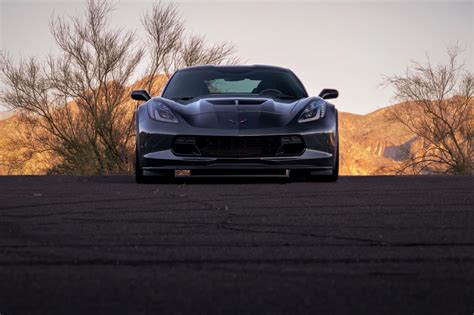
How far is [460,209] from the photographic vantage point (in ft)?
20.9

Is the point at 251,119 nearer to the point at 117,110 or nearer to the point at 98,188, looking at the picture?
the point at 98,188

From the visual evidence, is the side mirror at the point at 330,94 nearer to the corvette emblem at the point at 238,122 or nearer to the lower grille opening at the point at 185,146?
the corvette emblem at the point at 238,122

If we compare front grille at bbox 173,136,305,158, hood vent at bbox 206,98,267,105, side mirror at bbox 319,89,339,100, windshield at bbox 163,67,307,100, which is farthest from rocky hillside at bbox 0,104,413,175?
front grille at bbox 173,136,305,158

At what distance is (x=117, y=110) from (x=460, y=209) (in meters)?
20.8

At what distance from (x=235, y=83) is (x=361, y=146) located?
139m

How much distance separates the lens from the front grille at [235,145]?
9133 mm

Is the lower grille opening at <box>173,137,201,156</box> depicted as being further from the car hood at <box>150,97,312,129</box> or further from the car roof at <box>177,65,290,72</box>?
the car roof at <box>177,65,290,72</box>

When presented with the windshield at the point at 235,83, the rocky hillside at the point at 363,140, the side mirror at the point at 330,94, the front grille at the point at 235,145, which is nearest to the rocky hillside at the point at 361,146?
the rocky hillside at the point at 363,140

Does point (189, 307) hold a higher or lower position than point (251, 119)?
lower

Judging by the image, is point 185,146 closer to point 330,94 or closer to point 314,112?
point 314,112

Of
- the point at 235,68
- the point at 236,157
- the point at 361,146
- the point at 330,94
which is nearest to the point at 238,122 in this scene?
the point at 236,157

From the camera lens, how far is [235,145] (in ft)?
30.0

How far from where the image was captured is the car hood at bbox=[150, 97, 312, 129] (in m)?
9.16

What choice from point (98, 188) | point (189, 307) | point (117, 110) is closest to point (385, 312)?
point (189, 307)
